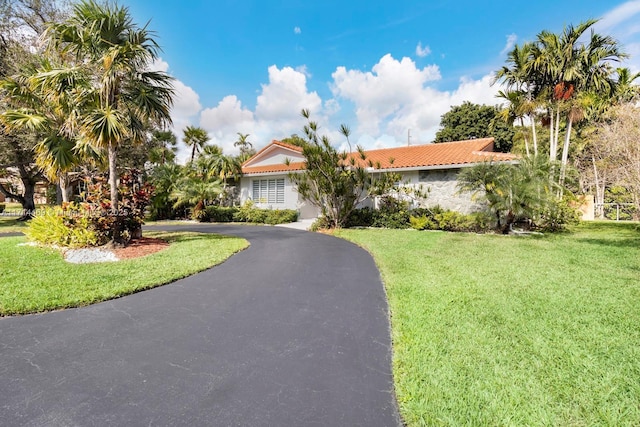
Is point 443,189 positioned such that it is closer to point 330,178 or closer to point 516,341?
point 330,178

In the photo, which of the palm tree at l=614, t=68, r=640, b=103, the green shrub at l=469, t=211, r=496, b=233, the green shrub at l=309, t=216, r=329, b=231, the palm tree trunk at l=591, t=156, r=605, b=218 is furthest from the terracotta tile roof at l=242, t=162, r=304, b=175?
the palm tree trunk at l=591, t=156, r=605, b=218

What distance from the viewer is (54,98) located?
→ 28.4ft

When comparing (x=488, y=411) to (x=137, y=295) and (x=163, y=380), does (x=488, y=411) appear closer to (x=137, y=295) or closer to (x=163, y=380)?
(x=163, y=380)

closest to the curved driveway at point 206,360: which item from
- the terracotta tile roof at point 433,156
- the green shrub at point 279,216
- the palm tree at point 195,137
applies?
the terracotta tile roof at point 433,156

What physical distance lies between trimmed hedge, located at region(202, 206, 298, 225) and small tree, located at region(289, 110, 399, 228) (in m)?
3.49

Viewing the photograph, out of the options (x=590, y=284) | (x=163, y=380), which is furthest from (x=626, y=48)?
(x=163, y=380)

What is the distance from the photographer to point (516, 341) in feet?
11.5

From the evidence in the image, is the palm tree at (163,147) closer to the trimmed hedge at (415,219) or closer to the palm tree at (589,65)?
the trimmed hedge at (415,219)

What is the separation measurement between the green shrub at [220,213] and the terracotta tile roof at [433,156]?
343cm

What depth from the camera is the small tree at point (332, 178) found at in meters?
14.4

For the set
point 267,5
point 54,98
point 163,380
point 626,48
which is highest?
point 267,5

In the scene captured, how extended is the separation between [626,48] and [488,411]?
66.3ft

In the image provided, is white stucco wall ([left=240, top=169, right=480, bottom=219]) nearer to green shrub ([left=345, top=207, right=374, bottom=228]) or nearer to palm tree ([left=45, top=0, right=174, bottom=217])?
green shrub ([left=345, top=207, right=374, bottom=228])

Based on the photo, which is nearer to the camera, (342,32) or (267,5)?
(267,5)
